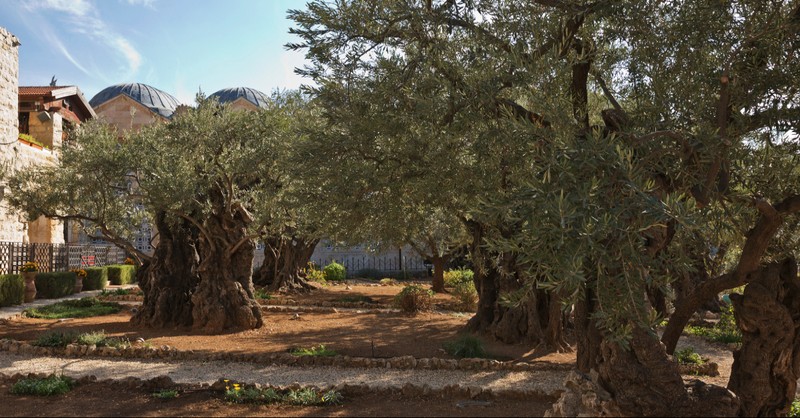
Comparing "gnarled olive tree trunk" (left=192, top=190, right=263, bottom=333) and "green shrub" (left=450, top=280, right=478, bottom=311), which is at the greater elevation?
"gnarled olive tree trunk" (left=192, top=190, right=263, bottom=333)

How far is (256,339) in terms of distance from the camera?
12.8 m

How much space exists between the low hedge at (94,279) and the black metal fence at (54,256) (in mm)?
919

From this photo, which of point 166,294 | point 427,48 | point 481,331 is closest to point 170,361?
point 166,294

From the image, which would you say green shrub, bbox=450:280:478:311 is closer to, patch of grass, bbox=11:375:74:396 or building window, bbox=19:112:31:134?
patch of grass, bbox=11:375:74:396

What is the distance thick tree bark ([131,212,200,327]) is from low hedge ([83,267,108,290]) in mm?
11813

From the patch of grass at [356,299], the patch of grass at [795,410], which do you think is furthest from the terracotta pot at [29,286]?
the patch of grass at [795,410]

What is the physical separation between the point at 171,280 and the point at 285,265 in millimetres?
9270

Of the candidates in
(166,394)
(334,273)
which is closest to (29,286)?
(334,273)

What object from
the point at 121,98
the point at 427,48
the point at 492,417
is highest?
the point at 121,98

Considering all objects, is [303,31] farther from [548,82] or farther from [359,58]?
[548,82]

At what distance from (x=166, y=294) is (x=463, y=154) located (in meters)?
9.49

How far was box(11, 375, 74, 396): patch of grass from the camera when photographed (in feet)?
26.1

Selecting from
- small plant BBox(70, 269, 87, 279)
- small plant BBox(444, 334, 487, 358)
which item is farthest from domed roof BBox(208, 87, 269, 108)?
small plant BBox(444, 334, 487, 358)

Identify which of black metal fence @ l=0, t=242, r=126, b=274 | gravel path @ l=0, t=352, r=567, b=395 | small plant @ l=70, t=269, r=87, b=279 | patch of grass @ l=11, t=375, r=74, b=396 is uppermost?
black metal fence @ l=0, t=242, r=126, b=274
